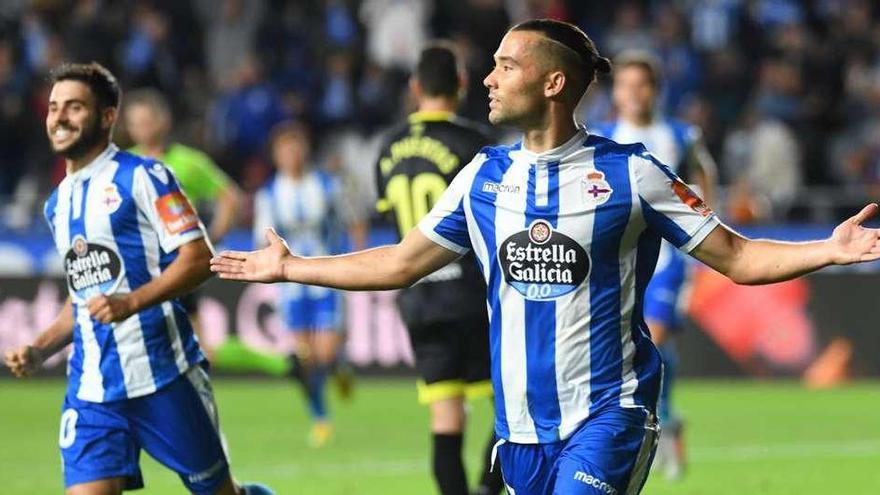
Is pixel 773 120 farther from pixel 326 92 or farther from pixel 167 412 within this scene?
pixel 167 412

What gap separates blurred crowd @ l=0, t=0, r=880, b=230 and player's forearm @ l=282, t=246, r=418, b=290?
14.2 meters

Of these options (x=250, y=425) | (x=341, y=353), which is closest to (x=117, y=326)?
(x=250, y=425)

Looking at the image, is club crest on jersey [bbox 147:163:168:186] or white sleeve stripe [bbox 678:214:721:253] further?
club crest on jersey [bbox 147:163:168:186]

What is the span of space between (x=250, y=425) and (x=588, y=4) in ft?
32.3

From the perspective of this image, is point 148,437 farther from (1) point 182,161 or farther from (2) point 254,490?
(1) point 182,161

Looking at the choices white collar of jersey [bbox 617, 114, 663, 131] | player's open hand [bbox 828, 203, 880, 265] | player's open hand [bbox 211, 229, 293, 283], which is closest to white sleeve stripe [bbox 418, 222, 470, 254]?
player's open hand [bbox 211, 229, 293, 283]

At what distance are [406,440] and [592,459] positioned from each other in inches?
328

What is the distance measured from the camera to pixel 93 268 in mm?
7641

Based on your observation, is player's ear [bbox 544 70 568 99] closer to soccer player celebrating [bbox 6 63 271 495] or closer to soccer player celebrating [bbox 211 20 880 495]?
soccer player celebrating [bbox 211 20 880 495]

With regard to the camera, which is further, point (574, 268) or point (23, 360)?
point (23, 360)

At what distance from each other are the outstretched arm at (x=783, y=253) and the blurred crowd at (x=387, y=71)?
46.8ft

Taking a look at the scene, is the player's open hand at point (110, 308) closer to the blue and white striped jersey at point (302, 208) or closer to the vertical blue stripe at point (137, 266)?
the vertical blue stripe at point (137, 266)

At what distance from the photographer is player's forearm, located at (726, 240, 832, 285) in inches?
234

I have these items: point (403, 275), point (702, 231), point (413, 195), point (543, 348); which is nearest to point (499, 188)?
point (403, 275)
